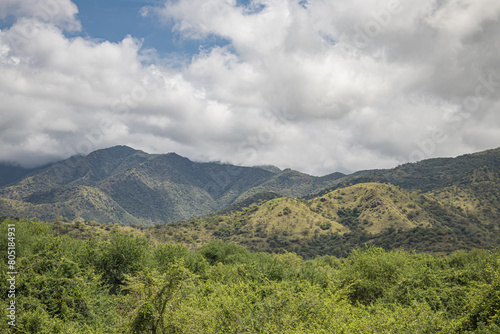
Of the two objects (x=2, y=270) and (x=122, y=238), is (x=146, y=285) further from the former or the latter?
(x=122, y=238)

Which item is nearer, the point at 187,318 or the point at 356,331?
the point at 356,331

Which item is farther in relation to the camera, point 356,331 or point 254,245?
point 254,245

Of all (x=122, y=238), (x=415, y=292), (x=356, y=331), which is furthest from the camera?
(x=122, y=238)

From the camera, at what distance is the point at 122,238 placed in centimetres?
4509

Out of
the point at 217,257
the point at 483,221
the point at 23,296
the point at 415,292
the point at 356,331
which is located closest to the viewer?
the point at 356,331

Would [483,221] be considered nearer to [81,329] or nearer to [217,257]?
[217,257]

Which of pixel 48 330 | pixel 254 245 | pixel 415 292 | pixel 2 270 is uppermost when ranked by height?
pixel 2 270

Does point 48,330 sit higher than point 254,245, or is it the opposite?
point 48,330

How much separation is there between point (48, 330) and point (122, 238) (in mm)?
25939

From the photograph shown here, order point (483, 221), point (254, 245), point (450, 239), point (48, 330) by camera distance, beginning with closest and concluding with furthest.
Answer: point (48, 330) < point (450, 239) < point (254, 245) < point (483, 221)

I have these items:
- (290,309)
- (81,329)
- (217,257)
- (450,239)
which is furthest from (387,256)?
(450,239)

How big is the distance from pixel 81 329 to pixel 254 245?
159367mm

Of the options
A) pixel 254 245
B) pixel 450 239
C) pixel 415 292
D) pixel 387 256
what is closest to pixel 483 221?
pixel 450 239

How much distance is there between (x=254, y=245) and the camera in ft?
582
